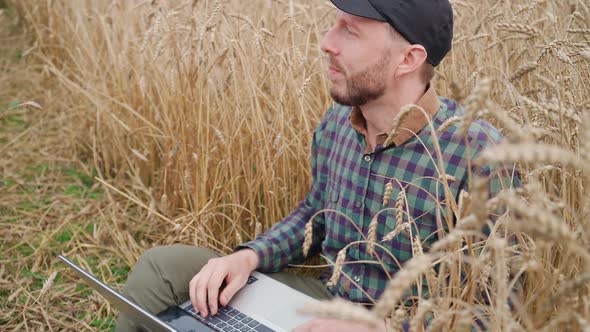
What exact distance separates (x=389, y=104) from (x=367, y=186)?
0.23 meters

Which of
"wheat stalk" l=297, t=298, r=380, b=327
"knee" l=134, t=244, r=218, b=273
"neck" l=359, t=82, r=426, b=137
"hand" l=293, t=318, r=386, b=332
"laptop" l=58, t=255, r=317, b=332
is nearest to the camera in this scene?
"wheat stalk" l=297, t=298, r=380, b=327

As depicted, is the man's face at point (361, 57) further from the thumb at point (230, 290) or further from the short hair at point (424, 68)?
the thumb at point (230, 290)

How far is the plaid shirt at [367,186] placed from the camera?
1.41 metres

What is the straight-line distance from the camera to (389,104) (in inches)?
60.2

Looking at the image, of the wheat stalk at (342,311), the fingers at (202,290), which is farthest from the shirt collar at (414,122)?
the wheat stalk at (342,311)

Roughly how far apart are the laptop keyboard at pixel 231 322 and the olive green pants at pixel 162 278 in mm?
127

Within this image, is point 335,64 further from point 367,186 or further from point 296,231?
point 296,231

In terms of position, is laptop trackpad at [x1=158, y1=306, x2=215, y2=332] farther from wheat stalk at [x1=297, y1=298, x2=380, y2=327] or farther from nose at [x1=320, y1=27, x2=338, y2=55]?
wheat stalk at [x1=297, y1=298, x2=380, y2=327]

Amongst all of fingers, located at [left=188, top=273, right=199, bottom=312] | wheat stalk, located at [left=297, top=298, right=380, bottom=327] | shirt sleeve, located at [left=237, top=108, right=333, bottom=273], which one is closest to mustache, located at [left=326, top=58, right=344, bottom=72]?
shirt sleeve, located at [left=237, top=108, right=333, bottom=273]

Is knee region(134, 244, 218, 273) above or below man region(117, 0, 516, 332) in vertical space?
below

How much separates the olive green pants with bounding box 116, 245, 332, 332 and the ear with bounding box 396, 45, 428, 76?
0.67 metres

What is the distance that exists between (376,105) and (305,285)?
23.7 inches

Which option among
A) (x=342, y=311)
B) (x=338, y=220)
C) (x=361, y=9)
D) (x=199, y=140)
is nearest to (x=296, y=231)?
(x=338, y=220)

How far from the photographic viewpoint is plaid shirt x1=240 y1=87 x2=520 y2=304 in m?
1.41
